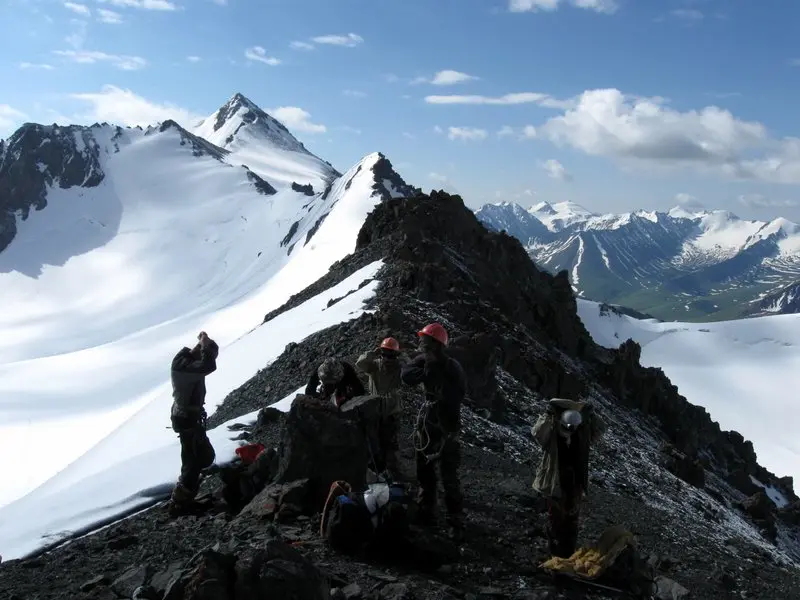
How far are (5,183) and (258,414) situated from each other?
152900 millimetres

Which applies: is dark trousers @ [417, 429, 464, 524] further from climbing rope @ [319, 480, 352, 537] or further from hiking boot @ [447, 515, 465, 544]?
climbing rope @ [319, 480, 352, 537]

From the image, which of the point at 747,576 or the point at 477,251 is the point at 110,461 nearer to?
the point at 747,576

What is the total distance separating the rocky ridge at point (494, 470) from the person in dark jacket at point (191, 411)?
620 millimetres

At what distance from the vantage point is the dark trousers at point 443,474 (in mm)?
8445

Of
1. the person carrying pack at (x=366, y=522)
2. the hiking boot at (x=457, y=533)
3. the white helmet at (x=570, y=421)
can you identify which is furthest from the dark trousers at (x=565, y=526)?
the person carrying pack at (x=366, y=522)

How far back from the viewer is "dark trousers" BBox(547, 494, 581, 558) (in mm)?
8148

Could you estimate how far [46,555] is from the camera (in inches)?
332

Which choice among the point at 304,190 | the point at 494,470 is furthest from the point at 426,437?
the point at 304,190

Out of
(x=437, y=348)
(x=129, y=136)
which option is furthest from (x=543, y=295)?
(x=129, y=136)

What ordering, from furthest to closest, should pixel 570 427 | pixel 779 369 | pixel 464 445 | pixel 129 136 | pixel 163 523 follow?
pixel 129 136 < pixel 779 369 < pixel 464 445 < pixel 163 523 < pixel 570 427

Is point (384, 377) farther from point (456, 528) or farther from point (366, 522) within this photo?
point (366, 522)

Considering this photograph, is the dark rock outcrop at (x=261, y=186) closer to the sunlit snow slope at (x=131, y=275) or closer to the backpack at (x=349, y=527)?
the sunlit snow slope at (x=131, y=275)

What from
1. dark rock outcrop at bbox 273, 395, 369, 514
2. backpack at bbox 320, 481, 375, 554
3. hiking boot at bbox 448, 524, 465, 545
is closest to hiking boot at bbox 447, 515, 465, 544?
hiking boot at bbox 448, 524, 465, 545

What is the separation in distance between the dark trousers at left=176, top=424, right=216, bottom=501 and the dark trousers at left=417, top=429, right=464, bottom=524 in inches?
131
